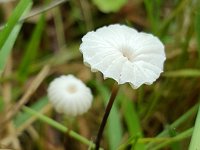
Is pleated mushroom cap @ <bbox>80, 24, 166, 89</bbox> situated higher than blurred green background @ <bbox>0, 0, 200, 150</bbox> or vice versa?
pleated mushroom cap @ <bbox>80, 24, 166, 89</bbox>

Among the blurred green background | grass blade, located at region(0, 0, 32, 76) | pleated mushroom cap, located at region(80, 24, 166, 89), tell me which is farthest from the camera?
the blurred green background

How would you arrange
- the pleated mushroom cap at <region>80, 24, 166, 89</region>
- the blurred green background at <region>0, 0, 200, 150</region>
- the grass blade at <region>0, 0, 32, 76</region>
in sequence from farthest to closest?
1. the blurred green background at <region>0, 0, 200, 150</region>
2. the grass blade at <region>0, 0, 32, 76</region>
3. the pleated mushroom cap at <region>80, 24, 166, 89</region>

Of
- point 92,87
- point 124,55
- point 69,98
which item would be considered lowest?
point 92,87

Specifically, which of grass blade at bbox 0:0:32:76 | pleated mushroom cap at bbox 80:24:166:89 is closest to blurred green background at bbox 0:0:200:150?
grass blade at bbox 0:0:32:76

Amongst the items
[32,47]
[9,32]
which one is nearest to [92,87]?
[32,47]

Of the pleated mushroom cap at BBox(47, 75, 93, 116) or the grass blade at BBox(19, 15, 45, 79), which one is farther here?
the grass blade at BBox(19, 15, 45, 79)

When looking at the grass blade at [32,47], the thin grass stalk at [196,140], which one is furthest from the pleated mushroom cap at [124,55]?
the grass blade at [32,47]

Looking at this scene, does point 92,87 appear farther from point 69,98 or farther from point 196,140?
Result: point 196,140

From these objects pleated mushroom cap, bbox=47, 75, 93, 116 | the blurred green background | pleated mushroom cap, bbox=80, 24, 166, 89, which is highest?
pleated mushroom cap, bbox=80, 24, 166, 89

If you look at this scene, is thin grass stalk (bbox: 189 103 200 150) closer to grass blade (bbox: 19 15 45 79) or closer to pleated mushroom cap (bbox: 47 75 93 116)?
pleated mushroom cap (bbox: 47 75 93 116)

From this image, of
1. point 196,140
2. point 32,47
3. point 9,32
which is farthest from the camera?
point 32,47

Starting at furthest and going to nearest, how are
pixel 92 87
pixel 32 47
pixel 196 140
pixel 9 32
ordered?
pixel 92 87 → pixel 32 47 → pixel 9 32 → pixel 196 140

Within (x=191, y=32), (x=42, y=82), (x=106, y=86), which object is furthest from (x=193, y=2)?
(x=42, y=82)
